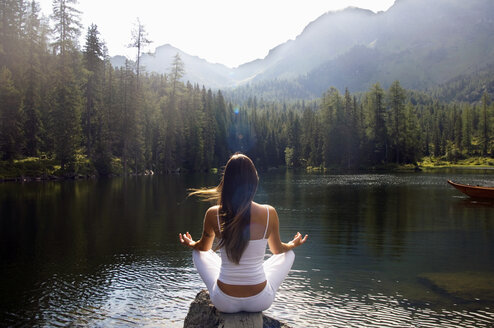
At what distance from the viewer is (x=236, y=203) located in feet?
13.6

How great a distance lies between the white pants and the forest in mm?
42040

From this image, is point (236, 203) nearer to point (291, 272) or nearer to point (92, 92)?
point (291, 272)

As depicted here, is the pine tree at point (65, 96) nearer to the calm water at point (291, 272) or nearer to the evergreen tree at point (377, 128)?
the calm water at point (291, 272)

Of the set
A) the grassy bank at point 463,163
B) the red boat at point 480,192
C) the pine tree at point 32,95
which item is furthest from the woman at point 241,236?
the grassy bank at point 463,163

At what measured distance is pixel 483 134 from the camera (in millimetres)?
103000

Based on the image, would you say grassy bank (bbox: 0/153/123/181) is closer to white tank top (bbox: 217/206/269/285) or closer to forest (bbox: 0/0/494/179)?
forest (bbox: 0/0/494/179)

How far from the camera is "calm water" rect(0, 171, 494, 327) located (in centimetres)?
735

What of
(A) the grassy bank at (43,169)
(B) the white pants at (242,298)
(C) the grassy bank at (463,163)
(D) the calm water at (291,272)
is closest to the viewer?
(B) the white pants at (242,298)

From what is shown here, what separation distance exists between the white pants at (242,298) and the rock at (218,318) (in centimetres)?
→ 8

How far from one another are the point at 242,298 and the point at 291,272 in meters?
6.13

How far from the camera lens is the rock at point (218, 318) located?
4.20 m

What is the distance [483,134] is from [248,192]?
387 feet

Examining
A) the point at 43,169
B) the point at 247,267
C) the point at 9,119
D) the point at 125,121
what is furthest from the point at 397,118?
the point at 247,267

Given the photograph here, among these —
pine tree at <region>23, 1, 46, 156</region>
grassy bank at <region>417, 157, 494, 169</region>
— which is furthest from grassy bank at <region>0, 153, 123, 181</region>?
grassy bank at <region>417, 157, 494, 169</region>
